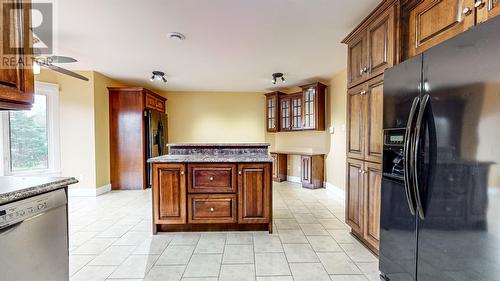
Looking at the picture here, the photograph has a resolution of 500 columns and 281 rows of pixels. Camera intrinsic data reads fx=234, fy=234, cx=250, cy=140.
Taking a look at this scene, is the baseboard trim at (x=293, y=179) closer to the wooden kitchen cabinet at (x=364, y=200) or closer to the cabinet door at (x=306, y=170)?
the cabinet door at (x=306, y=170)

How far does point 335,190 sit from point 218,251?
3.08 meters

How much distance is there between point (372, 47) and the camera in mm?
2309

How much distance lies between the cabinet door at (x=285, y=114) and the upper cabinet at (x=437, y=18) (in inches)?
154

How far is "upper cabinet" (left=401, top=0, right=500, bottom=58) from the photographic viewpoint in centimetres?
127

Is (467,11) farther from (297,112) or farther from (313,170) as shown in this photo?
(297,112)

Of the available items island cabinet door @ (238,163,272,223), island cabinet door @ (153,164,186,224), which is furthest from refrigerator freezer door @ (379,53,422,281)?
island cabinet door @ (153,164,186,224)

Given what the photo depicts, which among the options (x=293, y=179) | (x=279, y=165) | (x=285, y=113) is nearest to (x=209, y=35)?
(x=285, y=113)

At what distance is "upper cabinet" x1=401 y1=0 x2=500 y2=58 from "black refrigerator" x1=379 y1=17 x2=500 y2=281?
0.34m

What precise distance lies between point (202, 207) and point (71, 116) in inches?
137

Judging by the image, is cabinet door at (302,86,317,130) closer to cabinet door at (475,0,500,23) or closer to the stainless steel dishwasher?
cabinet door at (475,0,500,23)

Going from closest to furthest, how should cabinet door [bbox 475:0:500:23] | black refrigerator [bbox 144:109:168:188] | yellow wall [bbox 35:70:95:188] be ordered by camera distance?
1. cabinet door [bbox 475:0:500:23]
2. yellow wall [bbox 35:70:95:188]
3. black refrigerator [bbox 144:109:168:188]

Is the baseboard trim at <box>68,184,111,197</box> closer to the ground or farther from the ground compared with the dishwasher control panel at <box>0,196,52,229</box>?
closer to the ground

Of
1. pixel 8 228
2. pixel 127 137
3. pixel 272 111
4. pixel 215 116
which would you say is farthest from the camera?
pixel 215 116

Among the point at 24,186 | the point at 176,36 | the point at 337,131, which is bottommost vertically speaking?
the point at 24,186
